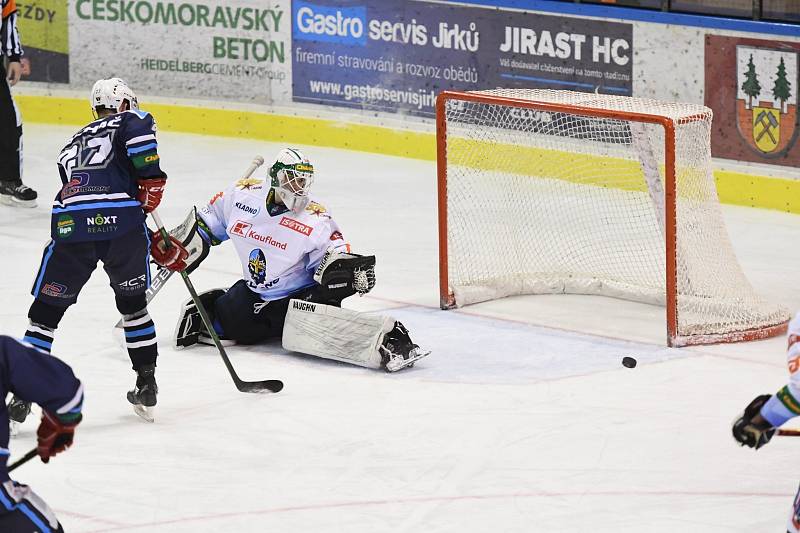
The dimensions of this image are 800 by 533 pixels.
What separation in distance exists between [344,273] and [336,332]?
234 mm

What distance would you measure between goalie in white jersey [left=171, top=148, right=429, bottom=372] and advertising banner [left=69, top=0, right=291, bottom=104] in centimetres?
446

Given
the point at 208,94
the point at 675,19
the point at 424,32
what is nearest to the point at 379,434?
the point at 675,19

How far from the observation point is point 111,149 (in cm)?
575

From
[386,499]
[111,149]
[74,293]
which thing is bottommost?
[386,499]

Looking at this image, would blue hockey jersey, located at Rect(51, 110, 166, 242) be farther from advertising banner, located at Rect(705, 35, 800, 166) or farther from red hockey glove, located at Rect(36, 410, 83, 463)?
advertising banner, located at Rect(705, 35, 800, 166)

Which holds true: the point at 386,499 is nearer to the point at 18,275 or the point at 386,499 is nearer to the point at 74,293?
the point at 74,293

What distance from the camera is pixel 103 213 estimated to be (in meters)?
5.71

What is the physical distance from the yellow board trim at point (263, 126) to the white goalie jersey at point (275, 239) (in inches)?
157

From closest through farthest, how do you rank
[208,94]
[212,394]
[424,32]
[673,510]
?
[673,510], [212,394], [424,32], [208,94]

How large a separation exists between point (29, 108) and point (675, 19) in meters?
4.91

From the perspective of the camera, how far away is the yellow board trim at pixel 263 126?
1097 cm

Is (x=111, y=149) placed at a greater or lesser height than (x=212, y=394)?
greater

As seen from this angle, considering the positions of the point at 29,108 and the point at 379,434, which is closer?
the point at 379,434

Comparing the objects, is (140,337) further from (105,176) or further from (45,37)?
(45,37)
